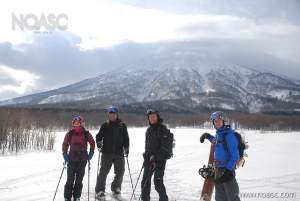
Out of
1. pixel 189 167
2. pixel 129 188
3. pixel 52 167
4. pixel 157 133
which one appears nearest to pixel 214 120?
pixel 157 133

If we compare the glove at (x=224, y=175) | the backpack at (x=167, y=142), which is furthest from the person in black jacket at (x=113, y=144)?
the glove at (x=224, y=175)

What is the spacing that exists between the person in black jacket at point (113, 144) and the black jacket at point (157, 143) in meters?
1.24

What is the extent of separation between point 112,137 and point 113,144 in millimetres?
171

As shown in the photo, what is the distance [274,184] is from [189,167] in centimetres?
529

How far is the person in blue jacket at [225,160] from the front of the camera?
7.38 m

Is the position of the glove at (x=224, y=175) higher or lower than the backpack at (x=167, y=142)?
lower

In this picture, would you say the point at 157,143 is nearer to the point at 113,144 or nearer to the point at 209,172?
the point at 113,144

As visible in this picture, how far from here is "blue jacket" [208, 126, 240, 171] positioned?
24.2 feet

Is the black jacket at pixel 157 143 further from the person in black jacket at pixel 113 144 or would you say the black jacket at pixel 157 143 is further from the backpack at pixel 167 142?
the person in black jacket at pixel 113 144

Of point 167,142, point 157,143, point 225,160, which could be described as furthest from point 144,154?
point 225,160

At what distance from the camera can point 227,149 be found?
7.50m

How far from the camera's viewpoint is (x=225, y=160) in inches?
297

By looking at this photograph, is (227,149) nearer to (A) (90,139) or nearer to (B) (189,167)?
(A) (90,139)

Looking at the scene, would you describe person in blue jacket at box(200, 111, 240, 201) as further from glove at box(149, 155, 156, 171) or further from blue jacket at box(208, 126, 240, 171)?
glove at box(149, 155, 156, 171)
